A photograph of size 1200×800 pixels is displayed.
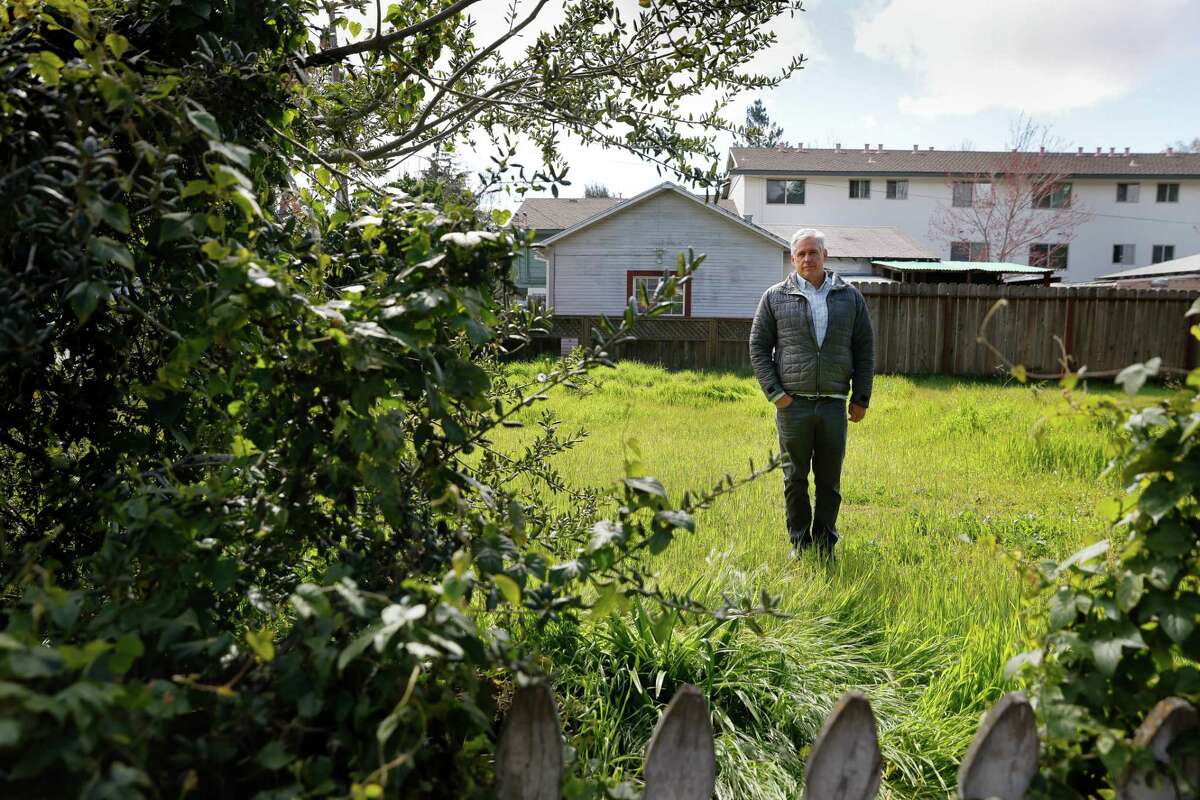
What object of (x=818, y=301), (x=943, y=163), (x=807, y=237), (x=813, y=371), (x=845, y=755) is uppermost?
(x=943, y=163)

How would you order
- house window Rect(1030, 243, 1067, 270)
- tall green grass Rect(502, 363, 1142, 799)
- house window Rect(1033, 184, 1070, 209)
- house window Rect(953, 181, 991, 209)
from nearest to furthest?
tall green grass Rect(502, 363, 1142, 799)
house window Rect(1033, 184, 1070, 209)
house window Rect(953, 181, 991, 209)
house window Rect(1030, 243, 1067, 270)

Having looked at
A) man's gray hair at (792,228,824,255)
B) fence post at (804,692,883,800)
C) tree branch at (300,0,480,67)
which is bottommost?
fence post at (804,692,883,800)

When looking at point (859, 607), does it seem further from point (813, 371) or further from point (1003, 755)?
point (1003, 755)

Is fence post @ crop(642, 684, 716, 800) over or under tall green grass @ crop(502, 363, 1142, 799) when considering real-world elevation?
over

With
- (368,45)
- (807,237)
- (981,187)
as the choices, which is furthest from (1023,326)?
(981,187)

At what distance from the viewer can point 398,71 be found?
321cm

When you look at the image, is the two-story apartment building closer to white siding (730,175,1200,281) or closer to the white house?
white siding (730,175,1200,281)

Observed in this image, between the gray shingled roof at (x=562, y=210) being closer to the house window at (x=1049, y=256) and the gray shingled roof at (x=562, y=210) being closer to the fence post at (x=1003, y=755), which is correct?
the house window at (x=1049, y=256)

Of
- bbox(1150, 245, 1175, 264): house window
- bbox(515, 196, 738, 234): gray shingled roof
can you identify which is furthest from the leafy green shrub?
bbox(1150, 245, 1175, 264): house window

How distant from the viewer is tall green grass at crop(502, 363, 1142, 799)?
2445 mm

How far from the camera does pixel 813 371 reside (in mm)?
4867

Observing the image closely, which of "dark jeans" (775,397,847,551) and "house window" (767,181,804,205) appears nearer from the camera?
"dark jeans" (775,397,847,551)

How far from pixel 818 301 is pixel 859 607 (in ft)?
6.78

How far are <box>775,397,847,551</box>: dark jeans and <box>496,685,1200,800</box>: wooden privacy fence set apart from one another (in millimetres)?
3312
